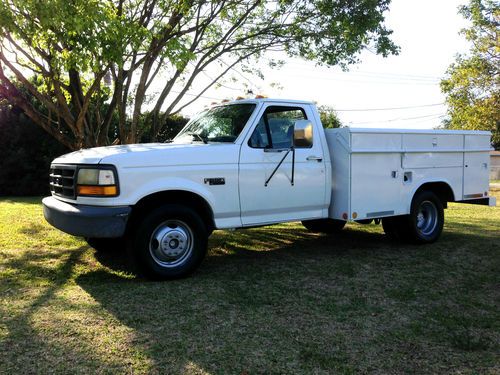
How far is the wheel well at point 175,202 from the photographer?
5.44 m

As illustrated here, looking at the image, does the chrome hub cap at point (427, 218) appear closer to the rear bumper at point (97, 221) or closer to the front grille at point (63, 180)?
the rear bumper at point (97, 221)

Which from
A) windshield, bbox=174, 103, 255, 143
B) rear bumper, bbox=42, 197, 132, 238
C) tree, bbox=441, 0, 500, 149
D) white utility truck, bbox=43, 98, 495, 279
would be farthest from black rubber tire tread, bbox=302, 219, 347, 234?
tree, bbox=441, 0, 500, 149

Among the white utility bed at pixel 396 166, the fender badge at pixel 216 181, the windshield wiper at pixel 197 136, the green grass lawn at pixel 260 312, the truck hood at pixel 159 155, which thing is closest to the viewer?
the green grass lawn at pixel 260 312

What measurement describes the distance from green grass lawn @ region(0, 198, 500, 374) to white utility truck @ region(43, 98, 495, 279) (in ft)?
Answer: 1.87

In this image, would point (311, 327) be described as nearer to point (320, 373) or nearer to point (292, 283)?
point (320, 373)

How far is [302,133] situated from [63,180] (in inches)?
113

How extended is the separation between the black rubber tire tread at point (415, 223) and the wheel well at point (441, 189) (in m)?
0.10

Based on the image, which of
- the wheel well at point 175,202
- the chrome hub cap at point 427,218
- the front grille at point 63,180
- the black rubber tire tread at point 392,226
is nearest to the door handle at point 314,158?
the wheel well at point 175,202

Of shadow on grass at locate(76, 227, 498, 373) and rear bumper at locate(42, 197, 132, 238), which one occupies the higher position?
rear bumper at locate(42, 197, 132, 238)

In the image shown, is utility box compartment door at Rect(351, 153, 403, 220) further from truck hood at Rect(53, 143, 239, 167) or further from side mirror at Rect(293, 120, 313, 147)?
truck hood at Rect(53, 143, 239, 167)

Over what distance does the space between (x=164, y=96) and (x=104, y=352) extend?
7752mm

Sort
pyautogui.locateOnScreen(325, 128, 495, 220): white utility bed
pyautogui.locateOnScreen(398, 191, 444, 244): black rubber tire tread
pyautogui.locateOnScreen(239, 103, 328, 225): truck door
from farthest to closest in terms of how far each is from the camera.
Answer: pyautogui.locateOnScreen(398, 191, 444, 244): black rubber tire tread
pyautogui.locateOnScreen(325, 128, 495, 220): white utility bed
pyautogui.locateOnScreen(239, 103, 328, 225): truck door

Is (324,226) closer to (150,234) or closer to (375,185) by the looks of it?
(375,185)

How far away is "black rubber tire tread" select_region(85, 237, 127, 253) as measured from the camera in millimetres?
6757
